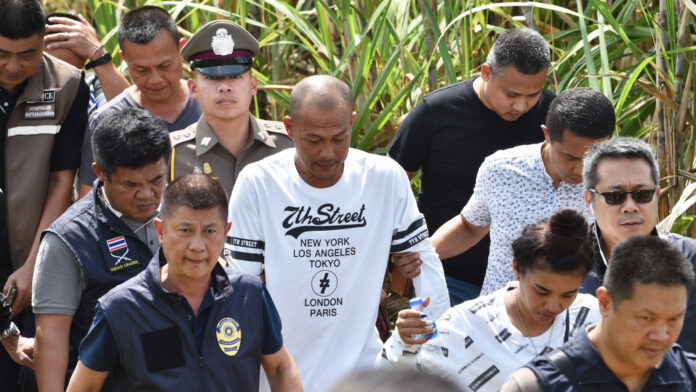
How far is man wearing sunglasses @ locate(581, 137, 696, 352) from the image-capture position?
3.35m

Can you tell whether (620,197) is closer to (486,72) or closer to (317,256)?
(317,256)

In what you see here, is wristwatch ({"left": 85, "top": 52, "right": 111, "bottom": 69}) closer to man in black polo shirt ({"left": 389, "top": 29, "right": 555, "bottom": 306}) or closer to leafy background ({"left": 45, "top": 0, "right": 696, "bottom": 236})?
leafy background ({"left": 45, "top": 0, "right": 696, "bottom": 236})

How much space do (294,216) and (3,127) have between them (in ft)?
4.37

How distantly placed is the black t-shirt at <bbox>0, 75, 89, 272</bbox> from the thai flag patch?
0.79 metres

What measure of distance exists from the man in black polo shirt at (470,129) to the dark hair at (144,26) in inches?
40.6

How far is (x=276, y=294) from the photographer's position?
3.50m

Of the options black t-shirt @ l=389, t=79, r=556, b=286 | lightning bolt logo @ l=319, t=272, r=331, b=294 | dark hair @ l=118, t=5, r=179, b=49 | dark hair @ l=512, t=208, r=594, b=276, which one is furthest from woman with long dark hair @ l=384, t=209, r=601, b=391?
dark hair @ l=118, t=5, r=179, b=49

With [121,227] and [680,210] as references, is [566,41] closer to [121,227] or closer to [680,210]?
[680,210]

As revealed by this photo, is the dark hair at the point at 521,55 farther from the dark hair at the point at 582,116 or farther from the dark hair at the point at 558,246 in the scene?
the dark hair at the point at 558,246

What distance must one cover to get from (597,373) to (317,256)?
110 cm

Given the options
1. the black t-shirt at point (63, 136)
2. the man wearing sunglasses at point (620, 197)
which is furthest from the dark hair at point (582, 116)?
the black t-shirt at point (63, 136)

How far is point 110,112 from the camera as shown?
4152 mm

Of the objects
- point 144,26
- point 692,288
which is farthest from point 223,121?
point 692,288

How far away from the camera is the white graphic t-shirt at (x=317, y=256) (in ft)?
11.4
